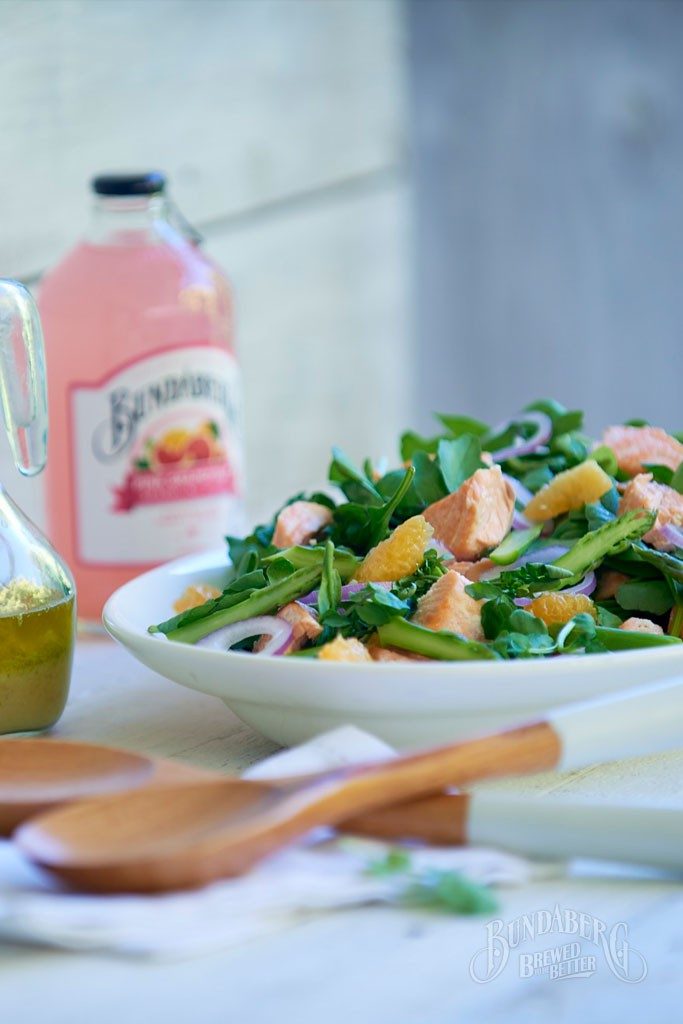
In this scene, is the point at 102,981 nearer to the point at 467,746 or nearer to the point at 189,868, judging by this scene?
the point at 189,868

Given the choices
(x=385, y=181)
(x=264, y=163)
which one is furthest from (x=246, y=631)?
(x=385, y=181)

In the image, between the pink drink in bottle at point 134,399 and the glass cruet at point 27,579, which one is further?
the pink drink in bottle at point 134,399

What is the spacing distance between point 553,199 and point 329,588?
8.50 ft

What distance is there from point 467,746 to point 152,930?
0.64 feet

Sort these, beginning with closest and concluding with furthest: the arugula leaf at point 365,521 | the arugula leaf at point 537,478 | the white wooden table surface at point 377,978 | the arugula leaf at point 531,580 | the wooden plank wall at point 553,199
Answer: the white wooden table surface at point 377,978 → the arugula leaf at point 531,580 → the arugula leaf at point 365,521 → the arugula leaf at point 537,478 → the wooden plank wall at point 553,199

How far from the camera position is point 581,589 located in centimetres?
105

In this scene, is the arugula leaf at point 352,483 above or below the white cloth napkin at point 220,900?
above

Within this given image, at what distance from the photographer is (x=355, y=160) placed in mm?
2885

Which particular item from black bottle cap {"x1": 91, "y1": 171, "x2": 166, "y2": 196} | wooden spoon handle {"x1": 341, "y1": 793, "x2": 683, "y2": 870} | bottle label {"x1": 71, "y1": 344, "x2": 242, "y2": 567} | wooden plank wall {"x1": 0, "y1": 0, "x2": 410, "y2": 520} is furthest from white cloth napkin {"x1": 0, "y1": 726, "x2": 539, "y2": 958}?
wooden plank wall {"x1": 0, "y1": 0, "x2": 410, "y2": 520}

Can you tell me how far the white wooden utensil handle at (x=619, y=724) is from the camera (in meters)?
0.79

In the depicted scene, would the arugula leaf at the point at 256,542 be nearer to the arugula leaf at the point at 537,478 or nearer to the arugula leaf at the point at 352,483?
the arugula leaf at the point at 352,483

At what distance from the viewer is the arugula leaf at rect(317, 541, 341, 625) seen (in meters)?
1.02

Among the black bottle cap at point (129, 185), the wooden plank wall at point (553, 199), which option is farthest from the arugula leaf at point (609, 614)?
the wooden plank wall at point (553, 199)

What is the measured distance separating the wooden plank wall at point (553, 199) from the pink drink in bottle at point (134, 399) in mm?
2047
